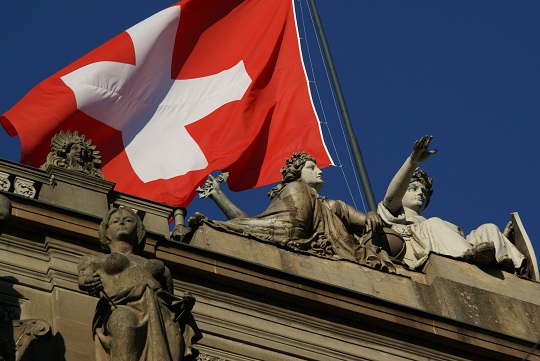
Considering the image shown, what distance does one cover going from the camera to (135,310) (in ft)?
58.1

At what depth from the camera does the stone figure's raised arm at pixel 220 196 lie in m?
24.2

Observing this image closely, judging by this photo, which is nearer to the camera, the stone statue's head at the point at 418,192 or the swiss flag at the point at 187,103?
the stone statue's head at the point at 418,192

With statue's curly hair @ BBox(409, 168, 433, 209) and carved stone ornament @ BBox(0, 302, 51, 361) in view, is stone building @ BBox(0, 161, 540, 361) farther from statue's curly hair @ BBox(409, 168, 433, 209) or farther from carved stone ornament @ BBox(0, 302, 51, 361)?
statue's curly hair @ BBox(409, 168, 433, 209)

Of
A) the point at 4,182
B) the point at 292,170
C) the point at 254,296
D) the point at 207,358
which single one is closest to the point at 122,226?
the point at 207,358

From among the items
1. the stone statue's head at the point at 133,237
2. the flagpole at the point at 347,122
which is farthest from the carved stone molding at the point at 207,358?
the flagpole at the point at 347,122

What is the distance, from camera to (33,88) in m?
27.2

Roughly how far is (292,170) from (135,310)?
7.05 metres

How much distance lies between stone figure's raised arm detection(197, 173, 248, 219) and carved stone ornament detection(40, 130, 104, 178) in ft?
8.40

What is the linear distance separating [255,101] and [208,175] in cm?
266

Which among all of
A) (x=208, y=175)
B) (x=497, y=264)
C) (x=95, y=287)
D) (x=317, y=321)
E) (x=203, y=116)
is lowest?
(x=95, y=287)

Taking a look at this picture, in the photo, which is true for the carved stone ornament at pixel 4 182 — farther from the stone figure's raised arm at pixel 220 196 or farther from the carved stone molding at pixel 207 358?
the stone figure's raised arm at pixel 220 196

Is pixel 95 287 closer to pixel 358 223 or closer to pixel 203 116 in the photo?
pixel 358 223

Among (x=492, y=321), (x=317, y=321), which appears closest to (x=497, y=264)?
(x=492, y=321)

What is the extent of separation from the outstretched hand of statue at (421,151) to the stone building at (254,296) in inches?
59.9
